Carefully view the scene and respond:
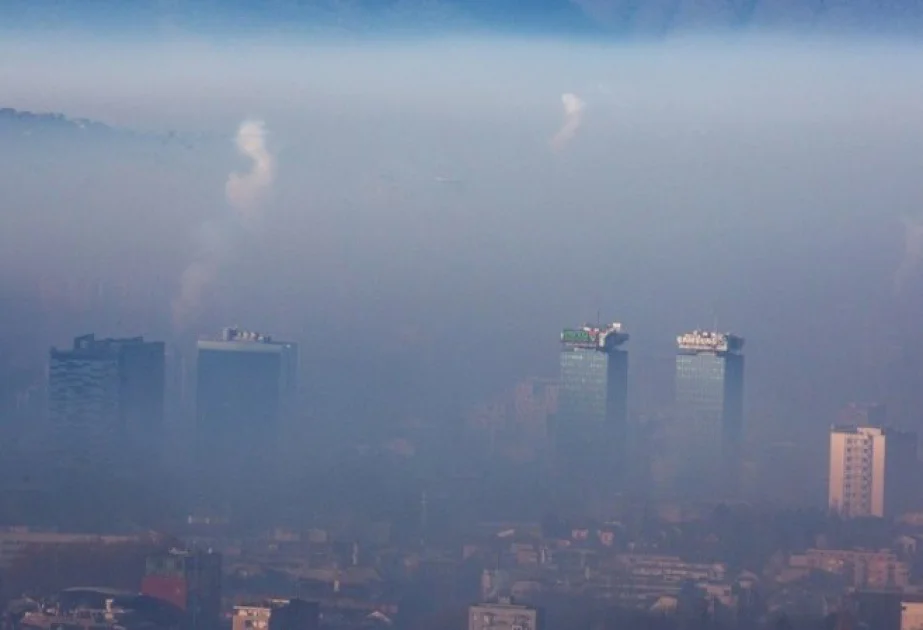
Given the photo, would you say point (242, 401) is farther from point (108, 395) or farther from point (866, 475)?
point (866, 475)

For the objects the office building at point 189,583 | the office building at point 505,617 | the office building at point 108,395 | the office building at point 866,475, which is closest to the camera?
the office building at point 505,617

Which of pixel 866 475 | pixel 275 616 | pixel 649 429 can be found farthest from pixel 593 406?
pixel 275 616

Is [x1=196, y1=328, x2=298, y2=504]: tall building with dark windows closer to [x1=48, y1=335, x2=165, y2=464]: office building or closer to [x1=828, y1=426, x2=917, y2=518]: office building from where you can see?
[x1=48, y1=335, x2=165, y2=464]: office building

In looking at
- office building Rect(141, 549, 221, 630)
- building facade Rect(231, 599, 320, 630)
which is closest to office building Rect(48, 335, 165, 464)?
office building Rect(141, 549, 221, 630)

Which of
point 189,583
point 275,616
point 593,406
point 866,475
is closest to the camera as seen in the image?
point 275,616

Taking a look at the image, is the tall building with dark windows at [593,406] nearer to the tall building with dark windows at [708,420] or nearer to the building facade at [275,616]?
the tall building with dark windows at [708,420]

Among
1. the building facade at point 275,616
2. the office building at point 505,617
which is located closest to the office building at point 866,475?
the office building at point 505,617
